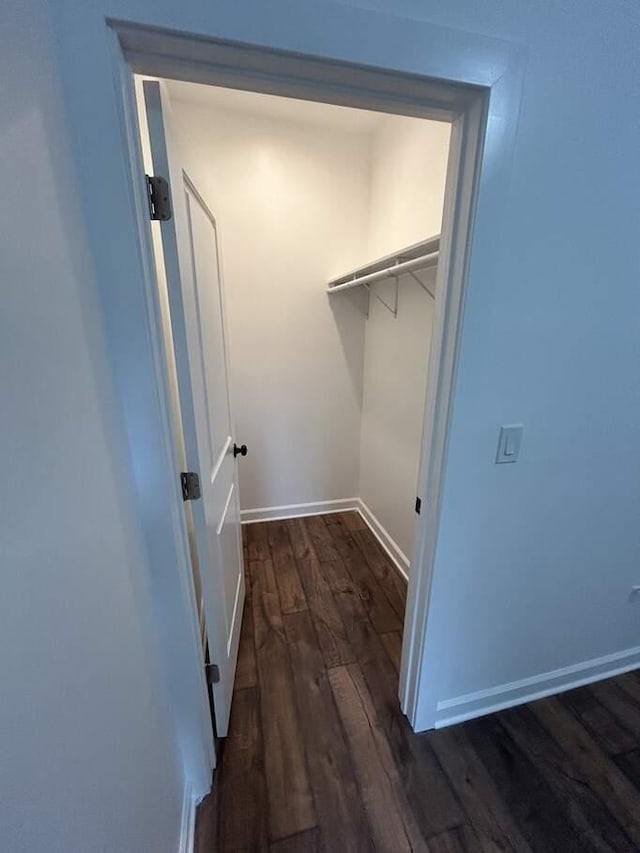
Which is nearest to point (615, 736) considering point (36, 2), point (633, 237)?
point (633, 237)

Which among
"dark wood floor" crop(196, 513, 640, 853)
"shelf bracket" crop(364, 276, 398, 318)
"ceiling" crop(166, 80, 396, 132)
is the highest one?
"ceiling" crop(166, 80, 396, 132)

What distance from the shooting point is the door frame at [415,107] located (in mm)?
688

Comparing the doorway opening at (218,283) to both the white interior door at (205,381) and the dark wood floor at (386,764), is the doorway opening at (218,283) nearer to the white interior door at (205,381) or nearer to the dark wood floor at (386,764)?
the white interior door at (205,381)

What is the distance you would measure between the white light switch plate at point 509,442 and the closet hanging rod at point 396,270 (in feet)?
1.92

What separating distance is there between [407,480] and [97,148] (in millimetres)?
1925

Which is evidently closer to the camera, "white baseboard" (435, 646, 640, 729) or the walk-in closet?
the walk-in closet

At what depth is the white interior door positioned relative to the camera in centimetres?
84

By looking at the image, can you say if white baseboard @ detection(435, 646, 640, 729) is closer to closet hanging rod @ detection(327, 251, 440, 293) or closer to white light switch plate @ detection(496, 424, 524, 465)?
white light switch plate @ detection(496, 424, 524, 465)

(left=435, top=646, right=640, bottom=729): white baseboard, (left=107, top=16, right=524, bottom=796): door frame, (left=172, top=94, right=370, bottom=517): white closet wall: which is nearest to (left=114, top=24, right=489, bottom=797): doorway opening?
(left=107, top=16, right=524, bottom=796): door frame

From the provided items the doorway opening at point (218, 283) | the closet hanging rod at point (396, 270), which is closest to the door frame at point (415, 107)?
the doorway opening at point (218, 283)

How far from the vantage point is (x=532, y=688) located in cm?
146

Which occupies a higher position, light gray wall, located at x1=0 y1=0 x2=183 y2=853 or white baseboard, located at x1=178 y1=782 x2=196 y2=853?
light gray wall, located at x1=0 y1=0 x2=183 y2=853

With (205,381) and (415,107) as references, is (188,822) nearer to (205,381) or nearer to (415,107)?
(205,381)

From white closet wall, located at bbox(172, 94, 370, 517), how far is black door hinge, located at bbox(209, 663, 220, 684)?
1.52 m
